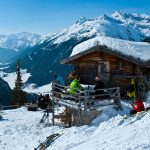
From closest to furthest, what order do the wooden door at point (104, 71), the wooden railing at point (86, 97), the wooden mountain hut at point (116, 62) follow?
the wooden railing at point (86, 97) → the wooden mountain hut at point (116, 62) → the wooden door at point (104, 71)

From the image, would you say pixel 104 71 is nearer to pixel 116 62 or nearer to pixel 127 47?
pixel 116 62

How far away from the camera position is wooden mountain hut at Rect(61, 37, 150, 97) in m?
27.4

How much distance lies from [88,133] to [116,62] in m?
9.44

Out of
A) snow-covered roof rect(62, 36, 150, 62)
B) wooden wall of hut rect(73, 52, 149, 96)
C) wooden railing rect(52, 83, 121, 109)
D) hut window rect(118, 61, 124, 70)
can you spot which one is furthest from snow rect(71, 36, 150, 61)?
wooden railing rect(52, 83, 121, 109)

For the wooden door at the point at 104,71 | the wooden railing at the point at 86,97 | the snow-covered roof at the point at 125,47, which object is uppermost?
the snow-covered roof at the point at 125,47

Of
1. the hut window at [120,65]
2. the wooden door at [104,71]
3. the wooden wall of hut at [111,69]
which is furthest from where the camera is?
the wooden door at [104,71]

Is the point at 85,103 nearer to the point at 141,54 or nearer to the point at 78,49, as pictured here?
the point at 141,54

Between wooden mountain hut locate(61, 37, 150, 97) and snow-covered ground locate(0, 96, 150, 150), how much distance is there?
2.76 metres

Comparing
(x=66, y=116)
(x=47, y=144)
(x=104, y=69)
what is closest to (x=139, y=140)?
(x=47, y=144)

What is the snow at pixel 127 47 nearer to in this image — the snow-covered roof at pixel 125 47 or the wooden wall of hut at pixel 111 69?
the snow-covered roof at pixel 125 47

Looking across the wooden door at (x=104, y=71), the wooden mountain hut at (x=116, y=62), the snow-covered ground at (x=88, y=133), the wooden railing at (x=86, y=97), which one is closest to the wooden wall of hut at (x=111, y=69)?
the wooden mountain hut at (x=116, y=62)

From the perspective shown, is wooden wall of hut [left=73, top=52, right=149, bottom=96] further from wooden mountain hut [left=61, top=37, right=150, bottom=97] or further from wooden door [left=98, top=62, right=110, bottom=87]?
wooden door [left=98, top=62, right=110, bottom=87]

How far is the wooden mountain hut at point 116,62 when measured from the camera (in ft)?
90.0

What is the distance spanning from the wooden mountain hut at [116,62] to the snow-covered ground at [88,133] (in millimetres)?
2763
